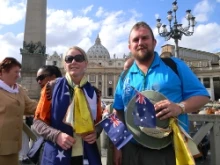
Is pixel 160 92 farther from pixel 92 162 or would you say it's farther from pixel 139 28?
pixel 92 162

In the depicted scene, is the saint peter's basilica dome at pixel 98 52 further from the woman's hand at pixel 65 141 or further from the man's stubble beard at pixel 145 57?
the woman's hand at pixel 65 141

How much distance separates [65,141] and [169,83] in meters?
0.98

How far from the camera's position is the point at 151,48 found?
2.12 metres

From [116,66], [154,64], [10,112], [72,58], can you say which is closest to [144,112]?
[154,64]

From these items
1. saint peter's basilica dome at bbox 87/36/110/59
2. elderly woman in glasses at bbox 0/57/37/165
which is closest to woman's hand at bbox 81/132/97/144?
elderly woman in glasses at bbox 0/57/37/165

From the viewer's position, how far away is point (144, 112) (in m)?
1.83

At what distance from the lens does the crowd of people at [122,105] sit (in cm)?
195

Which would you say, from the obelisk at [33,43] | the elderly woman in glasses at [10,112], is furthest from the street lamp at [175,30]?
the elderly woman in glasses at [10,112]

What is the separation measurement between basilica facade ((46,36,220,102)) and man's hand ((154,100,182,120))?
2781cm

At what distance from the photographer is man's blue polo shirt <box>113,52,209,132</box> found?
1.97 meters

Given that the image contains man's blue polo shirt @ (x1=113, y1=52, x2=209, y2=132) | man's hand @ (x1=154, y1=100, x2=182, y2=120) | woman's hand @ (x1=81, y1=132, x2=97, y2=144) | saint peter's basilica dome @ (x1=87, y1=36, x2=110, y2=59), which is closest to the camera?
man's hand @ (x1=154, y1=100, x2=182, y2=120)

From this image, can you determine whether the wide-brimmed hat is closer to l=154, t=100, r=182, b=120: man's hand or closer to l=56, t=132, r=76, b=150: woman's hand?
l=154, t=100, r=182, b=120: man's hand

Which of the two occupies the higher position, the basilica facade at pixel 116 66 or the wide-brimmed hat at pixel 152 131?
the basilica facade at pixel 116 66

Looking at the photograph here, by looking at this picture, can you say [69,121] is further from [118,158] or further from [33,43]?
[33,43]
